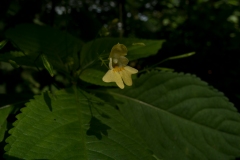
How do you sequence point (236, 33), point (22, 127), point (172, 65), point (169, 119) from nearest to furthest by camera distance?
point (22, 127)
point (169, 119)
point (172, 65)
point (236, 33)

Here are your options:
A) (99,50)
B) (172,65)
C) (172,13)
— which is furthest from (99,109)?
(172,13)

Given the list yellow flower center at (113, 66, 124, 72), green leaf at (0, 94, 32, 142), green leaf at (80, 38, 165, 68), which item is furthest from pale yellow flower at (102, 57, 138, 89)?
green leaf at (0, 94, 32, 142)

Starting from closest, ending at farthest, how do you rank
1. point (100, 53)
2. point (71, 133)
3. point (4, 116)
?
point (71, 133)
point (4, 116)
point (100, 53)

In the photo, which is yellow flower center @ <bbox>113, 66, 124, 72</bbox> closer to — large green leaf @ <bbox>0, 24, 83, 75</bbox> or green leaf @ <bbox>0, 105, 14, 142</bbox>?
large green leaf @ <bbox>0, 24, 83, 75</bbox>

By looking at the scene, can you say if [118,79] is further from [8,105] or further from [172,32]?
[172,32]

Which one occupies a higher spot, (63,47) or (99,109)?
(63,47)

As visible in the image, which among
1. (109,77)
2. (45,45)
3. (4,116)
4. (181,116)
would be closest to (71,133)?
(109,77)

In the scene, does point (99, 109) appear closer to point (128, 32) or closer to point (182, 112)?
point (182, 112)
